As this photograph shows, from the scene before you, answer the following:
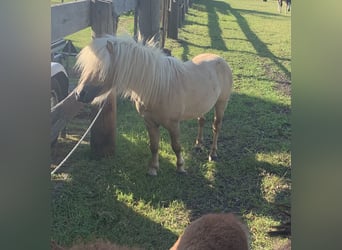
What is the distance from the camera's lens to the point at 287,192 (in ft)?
4.00

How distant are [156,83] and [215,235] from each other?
656mm

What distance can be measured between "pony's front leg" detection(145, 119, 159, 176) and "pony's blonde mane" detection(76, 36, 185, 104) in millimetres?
124

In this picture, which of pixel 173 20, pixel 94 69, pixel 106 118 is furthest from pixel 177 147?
pixel 173 20

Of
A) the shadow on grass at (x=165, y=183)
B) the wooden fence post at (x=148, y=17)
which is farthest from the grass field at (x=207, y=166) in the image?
the wooden fence post at (x=148, y=17)

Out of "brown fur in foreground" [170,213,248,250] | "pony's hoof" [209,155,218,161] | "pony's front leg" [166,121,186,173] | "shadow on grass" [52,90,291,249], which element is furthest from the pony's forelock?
"brown fur in foreground" [170,213,248,250]

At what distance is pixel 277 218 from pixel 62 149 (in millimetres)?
679

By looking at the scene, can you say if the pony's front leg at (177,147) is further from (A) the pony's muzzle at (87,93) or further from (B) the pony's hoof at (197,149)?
(A) the pony's muzzle at (87,93)

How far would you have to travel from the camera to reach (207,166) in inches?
51.1

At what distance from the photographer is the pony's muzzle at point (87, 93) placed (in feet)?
4.11

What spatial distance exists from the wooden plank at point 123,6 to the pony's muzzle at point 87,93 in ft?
0.87

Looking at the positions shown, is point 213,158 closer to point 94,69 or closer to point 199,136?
point 199,136
